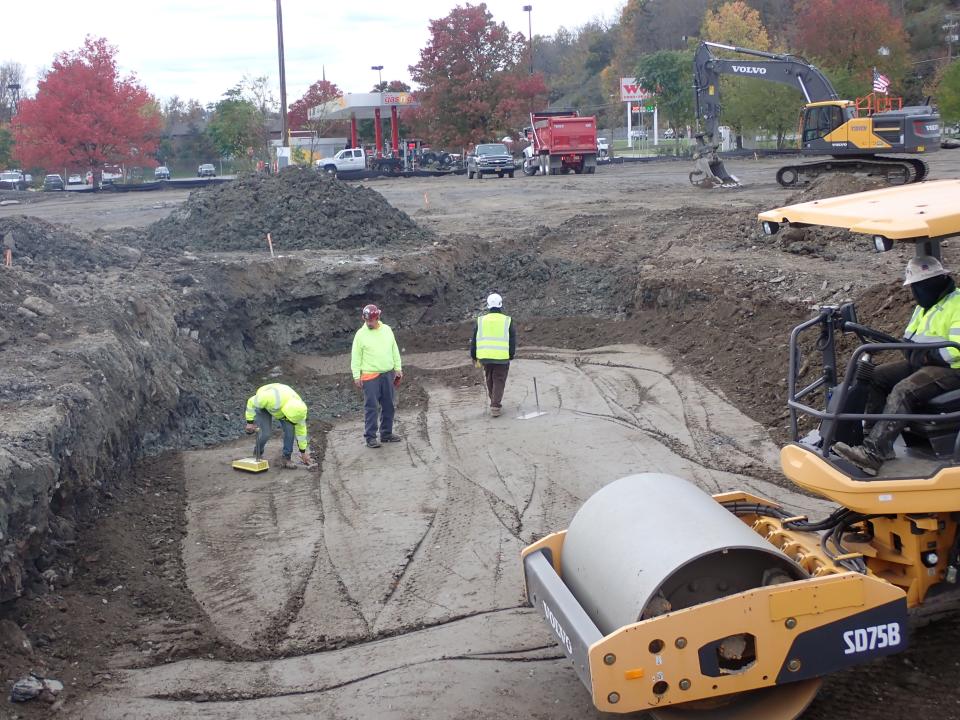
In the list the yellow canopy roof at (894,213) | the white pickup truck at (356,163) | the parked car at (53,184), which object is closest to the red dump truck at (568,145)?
the white pickup truck at (356,163)

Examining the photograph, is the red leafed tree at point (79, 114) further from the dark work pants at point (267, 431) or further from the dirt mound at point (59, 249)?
the dark work pants at point (267, 431)

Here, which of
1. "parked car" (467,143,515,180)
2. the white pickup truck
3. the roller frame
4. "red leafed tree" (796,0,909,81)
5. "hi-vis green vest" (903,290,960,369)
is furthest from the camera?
"red leafed tree" (796,0,909,81)

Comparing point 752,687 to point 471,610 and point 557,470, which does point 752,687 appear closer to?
point 471,610

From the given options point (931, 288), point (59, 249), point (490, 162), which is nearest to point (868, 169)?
point (490, 162)

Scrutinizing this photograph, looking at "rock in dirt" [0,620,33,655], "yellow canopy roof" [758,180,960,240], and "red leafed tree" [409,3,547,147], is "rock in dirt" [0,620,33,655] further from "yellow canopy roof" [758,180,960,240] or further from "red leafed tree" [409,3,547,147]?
"red leafed tree" [409,3,547,147]

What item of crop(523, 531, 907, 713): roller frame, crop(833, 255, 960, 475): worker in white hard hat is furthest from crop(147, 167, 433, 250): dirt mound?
crop(523, 531, 907, 713): roller frame

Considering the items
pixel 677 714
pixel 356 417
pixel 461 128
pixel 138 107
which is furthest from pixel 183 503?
pixel 461 128

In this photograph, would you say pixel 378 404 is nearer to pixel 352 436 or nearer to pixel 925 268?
pixel 352 436

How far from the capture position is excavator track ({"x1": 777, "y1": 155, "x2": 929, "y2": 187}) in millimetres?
25016

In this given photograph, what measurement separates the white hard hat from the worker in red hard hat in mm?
7120

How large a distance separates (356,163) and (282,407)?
128 feet

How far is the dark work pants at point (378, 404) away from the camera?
11.9m

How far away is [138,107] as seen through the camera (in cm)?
4522

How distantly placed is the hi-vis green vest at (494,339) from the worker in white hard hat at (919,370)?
7.18 metres
